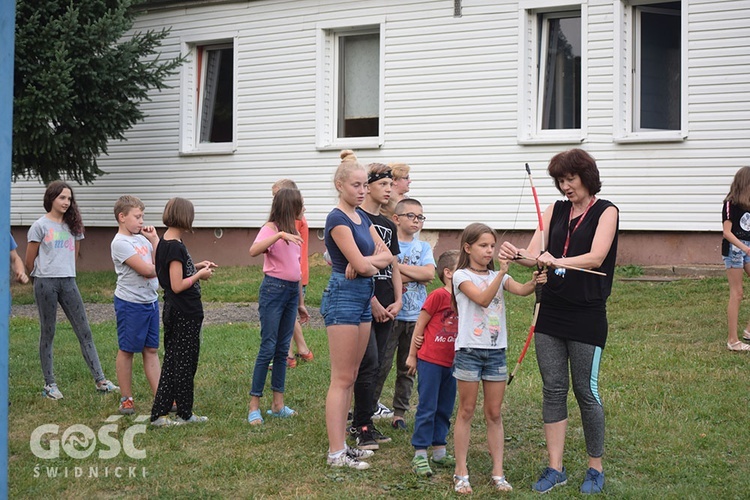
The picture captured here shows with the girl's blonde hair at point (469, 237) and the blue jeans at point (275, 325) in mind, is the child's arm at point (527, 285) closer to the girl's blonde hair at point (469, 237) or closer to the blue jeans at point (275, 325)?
the girl's blonde hair at point (469, 237)

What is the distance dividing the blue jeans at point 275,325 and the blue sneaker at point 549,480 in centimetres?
240

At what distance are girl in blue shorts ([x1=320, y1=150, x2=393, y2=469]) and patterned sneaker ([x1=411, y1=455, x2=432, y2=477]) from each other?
1.05 feet

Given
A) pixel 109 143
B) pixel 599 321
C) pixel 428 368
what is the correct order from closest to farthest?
1. pixel 599 321
2. pixel 428 368
3. pixel 109 143

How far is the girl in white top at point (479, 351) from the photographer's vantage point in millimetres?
5227

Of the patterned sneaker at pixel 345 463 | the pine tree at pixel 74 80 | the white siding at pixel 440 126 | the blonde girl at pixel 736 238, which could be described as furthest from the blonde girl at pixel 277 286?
the pine tree at pixel 74 80

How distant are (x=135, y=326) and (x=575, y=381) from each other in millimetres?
3587

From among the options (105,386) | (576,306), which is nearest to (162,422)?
(105,386)

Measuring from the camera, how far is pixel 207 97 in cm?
1766

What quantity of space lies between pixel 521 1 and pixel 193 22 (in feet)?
22.0

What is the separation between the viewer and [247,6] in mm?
16875

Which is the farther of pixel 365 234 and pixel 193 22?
pixel 193 22

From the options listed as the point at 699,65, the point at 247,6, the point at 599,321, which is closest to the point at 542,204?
the point at 699,65

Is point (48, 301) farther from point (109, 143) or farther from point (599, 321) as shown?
point (109, 143)

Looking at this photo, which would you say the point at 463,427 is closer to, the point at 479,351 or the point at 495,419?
the point at 495,419
